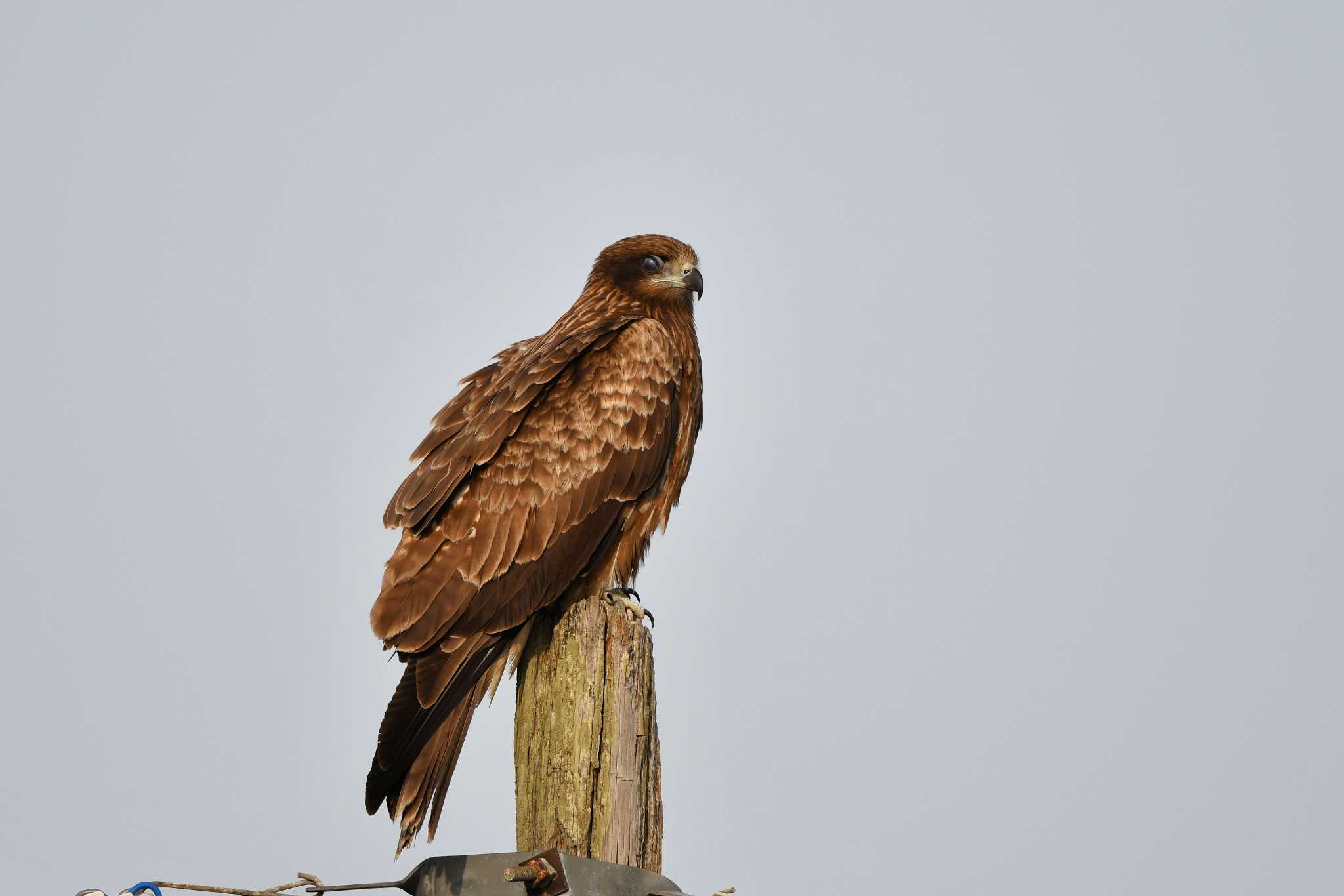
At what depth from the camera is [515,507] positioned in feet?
20.7

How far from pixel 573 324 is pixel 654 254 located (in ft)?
2.37

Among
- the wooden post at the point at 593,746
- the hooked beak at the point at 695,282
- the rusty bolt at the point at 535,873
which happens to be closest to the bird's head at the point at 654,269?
the hooked beak at the point at 695,282

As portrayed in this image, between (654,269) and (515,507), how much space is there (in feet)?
7.28

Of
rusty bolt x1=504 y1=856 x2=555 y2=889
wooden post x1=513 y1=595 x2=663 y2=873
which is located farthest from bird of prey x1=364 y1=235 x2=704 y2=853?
rusty bolt x1=504 y1=856 x2=555 y2=889

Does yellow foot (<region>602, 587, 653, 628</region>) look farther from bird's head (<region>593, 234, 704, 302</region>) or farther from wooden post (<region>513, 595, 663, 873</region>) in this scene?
bird's head (<region>593, 234, 704, 302</region>)

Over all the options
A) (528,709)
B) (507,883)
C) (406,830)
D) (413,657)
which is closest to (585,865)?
(507,883)

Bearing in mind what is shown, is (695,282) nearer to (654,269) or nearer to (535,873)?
(654,269)

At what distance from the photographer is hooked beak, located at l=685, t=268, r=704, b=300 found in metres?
7.84

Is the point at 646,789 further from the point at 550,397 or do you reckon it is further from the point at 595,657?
the point at 550,397

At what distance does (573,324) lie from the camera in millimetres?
7637

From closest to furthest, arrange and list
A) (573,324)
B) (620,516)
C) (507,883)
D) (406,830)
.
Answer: (507,883)
(406,830)
(620,516)
(573,324)

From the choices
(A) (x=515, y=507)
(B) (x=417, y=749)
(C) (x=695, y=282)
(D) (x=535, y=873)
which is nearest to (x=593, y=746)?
(D) (x=535, y=873)

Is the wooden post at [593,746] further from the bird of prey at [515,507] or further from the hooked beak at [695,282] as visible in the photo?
the hooked beak at [695,282]

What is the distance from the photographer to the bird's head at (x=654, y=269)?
788cm
